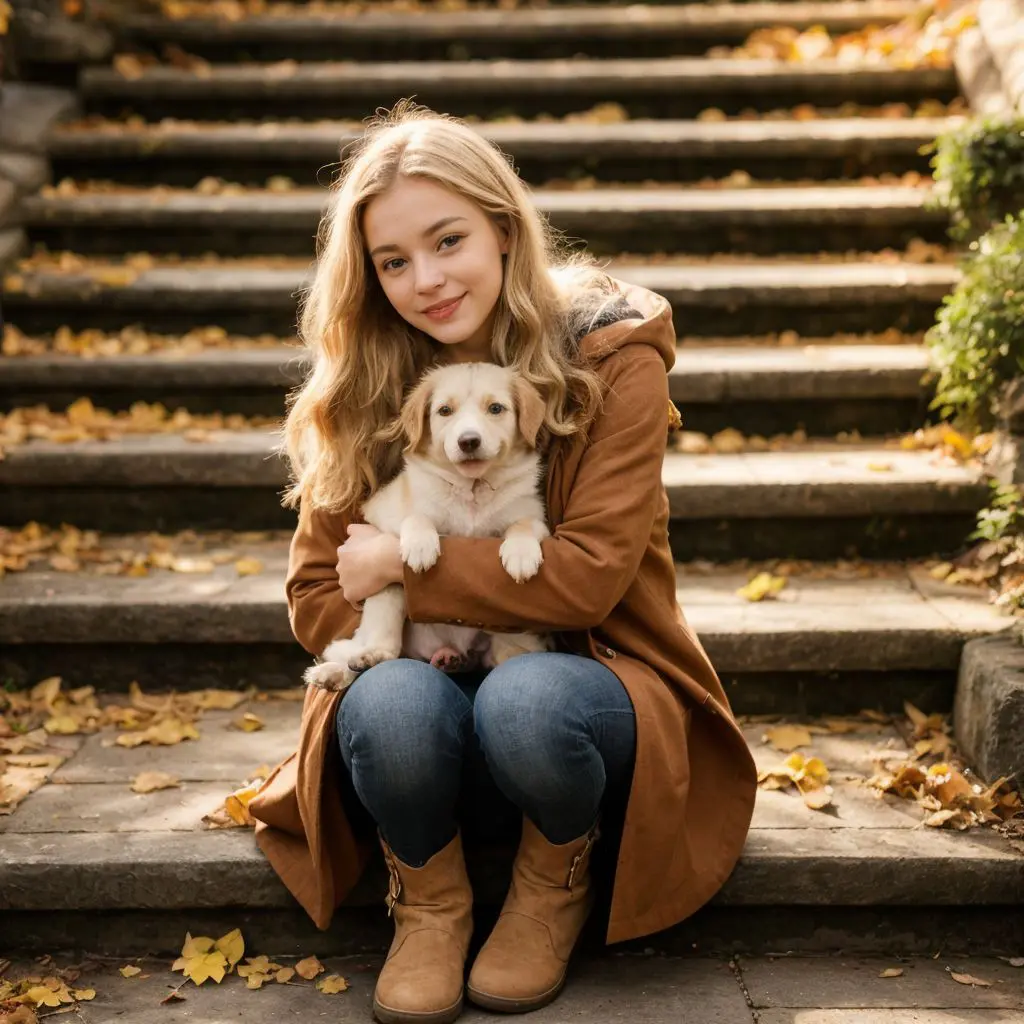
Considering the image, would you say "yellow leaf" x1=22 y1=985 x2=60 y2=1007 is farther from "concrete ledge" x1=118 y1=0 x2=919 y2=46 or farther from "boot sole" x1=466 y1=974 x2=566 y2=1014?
"concrete ledge" x1=118 y1=0 x2=919 y2=46

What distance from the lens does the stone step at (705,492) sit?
413 cm

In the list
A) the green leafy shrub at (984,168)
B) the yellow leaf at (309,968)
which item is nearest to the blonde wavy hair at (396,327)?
the yellow leaf at (309,968)

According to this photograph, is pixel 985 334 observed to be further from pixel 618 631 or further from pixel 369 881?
pixel 369 881

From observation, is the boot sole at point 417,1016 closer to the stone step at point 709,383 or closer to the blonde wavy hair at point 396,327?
the blonde wavy hair at point 396,327

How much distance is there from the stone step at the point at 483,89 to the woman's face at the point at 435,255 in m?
3.51

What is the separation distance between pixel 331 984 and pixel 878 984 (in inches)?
A: 48.9

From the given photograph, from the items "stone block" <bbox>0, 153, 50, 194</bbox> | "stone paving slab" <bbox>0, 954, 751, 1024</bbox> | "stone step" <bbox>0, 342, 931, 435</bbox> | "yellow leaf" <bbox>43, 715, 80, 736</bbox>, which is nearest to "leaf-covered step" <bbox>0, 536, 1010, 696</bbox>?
"yellow leaf" <bbox>43, 715, 80, 736</bbox>

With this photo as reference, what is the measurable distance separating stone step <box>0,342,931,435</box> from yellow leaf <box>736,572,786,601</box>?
0.89 m

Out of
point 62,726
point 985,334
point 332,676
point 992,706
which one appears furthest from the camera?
point 985,334

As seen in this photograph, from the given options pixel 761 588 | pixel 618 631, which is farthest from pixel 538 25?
pixel 618 631

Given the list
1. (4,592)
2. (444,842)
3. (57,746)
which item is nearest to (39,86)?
(4,592)

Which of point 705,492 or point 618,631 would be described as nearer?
point 618,631

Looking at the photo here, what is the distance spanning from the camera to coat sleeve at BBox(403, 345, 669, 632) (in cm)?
273

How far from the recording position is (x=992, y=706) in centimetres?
322
